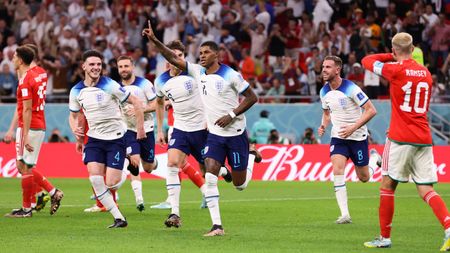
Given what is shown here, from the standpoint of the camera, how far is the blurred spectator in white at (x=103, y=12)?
36.2m

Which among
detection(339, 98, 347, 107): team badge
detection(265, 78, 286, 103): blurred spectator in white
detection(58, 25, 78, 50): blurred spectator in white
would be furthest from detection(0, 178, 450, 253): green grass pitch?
detection(58, 25, 78, 50): blurred spectator in white

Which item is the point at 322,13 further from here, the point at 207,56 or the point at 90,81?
the point at 207,56

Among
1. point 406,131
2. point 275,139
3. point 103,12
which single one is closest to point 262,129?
point 275,139

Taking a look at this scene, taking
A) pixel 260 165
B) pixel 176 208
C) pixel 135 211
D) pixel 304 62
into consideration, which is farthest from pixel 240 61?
pixel 176 208

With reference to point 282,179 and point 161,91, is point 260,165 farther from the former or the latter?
point 161,91

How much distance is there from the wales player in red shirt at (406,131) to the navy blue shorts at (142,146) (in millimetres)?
6965

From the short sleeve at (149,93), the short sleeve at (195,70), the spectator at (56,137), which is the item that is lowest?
the spectator at (56,137)

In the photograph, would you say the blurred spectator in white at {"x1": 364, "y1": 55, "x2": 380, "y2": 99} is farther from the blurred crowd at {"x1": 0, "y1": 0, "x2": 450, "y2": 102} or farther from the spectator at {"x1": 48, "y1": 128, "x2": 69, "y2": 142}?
the spectator at {"x1": 48, "y1": 128, "x2": 69, "y2": 142}

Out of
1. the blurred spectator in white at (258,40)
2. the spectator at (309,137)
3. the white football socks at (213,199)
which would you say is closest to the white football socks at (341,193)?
the white football socks at (213,199)

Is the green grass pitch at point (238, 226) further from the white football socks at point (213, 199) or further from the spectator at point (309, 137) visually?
the spectator at point (309, 137)

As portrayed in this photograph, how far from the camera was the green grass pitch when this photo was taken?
13539 millimetres

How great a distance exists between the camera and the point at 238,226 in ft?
53.2

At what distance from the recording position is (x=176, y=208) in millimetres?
15914

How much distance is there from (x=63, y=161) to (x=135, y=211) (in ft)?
37.2
